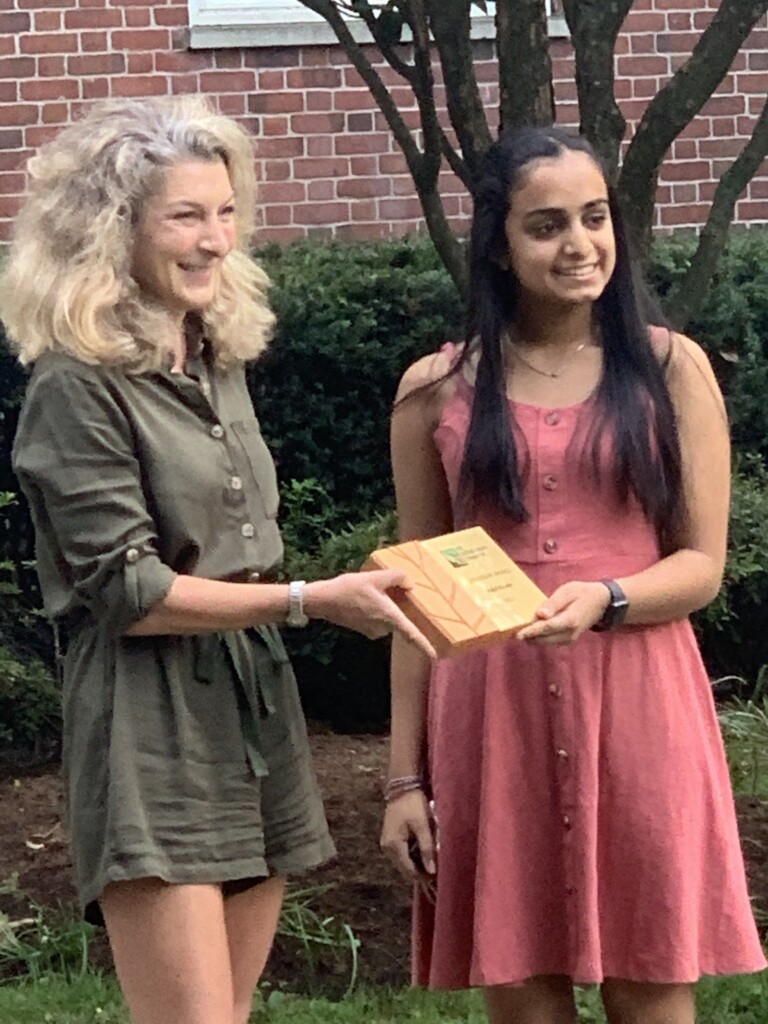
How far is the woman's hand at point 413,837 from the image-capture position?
9.03ft

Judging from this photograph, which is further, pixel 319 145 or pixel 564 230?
pixel 319 145

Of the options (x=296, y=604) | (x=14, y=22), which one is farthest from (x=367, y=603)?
(x=14, y=22)

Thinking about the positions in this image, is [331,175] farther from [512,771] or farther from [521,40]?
[512,771]

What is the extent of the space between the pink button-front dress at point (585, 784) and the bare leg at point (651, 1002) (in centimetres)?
6

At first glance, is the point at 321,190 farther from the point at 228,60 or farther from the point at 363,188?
the point at 228,60

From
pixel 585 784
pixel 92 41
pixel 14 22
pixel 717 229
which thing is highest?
pixel 14 22

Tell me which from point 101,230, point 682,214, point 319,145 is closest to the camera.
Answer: point 101,230

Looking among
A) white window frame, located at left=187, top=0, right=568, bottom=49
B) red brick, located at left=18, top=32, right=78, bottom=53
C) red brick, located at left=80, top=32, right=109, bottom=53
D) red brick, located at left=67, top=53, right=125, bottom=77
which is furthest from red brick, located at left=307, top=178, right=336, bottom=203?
red brick, located at left=18, top=32, right=78, bottom=53

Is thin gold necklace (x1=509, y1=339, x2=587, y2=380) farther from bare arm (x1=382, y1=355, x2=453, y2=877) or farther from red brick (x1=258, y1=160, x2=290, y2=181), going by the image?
red brick (x1=258, y1=160, x2=290, y2=181)

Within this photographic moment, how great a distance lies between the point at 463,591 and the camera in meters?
2.42

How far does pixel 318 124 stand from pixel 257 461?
5494 mm


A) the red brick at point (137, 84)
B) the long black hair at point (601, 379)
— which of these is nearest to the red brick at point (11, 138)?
the red brick at point (137, 84)

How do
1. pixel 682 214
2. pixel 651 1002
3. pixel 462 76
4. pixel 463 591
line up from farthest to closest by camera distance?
pixel 682 214, pixel 462 76, pixel 651 1002, pixel 463 591

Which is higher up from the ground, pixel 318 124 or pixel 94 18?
pixel 94 18
